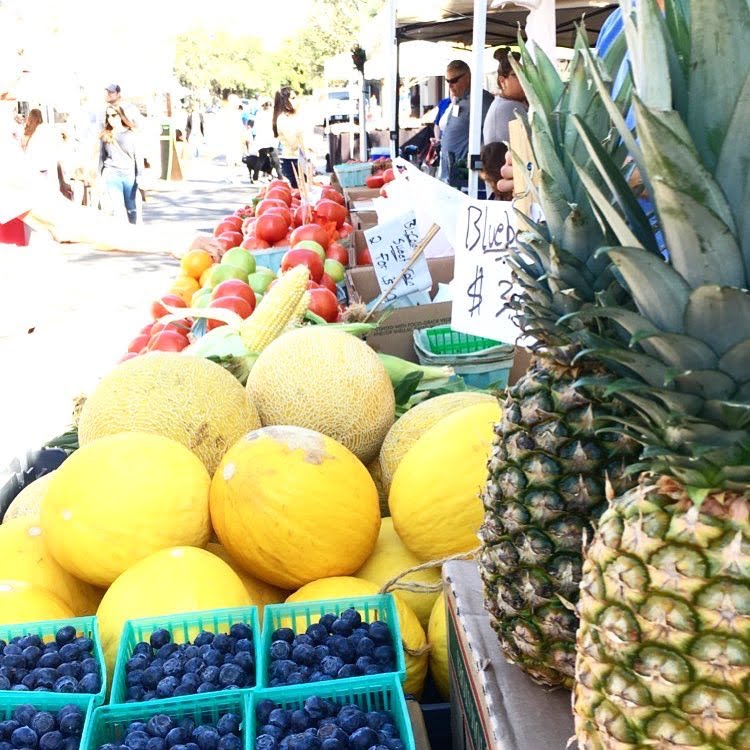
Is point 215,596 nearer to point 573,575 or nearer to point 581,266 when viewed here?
point 573,575

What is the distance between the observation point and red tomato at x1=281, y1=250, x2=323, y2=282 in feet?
15.7

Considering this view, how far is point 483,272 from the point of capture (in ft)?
9.02

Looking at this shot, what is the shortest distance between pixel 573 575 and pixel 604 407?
26 cm

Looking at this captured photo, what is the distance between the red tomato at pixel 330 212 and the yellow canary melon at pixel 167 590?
4.62m

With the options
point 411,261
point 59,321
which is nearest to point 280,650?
point 411,261

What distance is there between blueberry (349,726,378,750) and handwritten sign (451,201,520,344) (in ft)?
4.65

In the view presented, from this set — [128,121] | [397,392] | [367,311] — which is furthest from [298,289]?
[128,121]

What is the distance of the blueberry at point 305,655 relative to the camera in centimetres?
162

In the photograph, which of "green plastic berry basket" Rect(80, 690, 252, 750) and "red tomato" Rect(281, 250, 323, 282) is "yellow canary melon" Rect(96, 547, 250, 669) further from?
"red tomato" Rect(281, 250, 323, 282)

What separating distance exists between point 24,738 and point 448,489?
100 centimetres

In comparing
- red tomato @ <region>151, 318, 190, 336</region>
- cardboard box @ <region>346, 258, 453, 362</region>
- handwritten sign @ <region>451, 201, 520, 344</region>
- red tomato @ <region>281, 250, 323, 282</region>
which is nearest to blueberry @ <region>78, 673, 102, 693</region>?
handwritten sign @ <region>451, 201, 520, 344</region>

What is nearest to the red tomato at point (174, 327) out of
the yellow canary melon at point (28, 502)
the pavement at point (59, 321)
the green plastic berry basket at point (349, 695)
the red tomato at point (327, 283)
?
the pavement at point (59, 321)

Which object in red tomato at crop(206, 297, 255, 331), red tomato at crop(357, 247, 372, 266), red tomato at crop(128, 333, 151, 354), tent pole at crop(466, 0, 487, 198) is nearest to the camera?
red tomato at crop(206, 297, 255, 331)

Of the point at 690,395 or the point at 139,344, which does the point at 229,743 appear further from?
the point at 139,344
